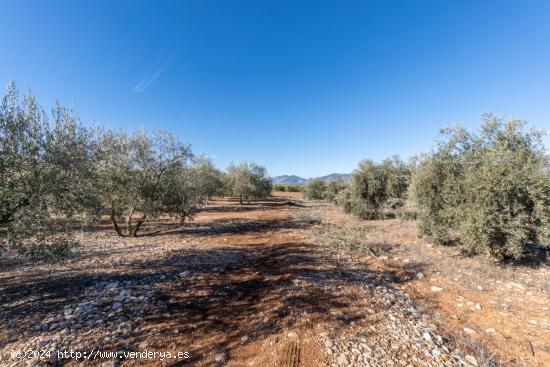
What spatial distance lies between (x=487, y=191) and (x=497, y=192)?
34 cm

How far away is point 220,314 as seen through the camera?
18.9 ft

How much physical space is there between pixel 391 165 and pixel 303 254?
15023 mm

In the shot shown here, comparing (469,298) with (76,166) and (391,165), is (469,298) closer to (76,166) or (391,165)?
(76,166)

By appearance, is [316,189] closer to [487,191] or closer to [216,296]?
[487,191]

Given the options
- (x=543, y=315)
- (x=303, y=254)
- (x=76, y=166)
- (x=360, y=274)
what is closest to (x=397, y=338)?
(x=360, y=274)

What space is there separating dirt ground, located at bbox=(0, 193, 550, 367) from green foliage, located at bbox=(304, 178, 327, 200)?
4219cm

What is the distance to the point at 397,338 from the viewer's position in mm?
4770

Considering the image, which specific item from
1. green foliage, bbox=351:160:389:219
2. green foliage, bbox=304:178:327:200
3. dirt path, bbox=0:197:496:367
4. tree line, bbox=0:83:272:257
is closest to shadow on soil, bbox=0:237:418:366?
dirt path, bbox=0:197:496:367

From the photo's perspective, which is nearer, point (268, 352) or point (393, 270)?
point (268, 352)

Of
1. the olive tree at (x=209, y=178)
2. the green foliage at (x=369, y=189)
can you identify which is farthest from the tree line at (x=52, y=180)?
the olive tree at (x=209, y=178)

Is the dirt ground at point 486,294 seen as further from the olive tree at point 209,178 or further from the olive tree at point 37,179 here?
the olive tree at point 209,178

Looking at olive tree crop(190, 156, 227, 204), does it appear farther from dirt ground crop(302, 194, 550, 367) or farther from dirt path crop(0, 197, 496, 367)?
dirt ground crop(302, 194, 550, 367)

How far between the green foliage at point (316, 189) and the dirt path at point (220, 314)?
4317cm

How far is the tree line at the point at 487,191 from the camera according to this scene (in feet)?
26.9
